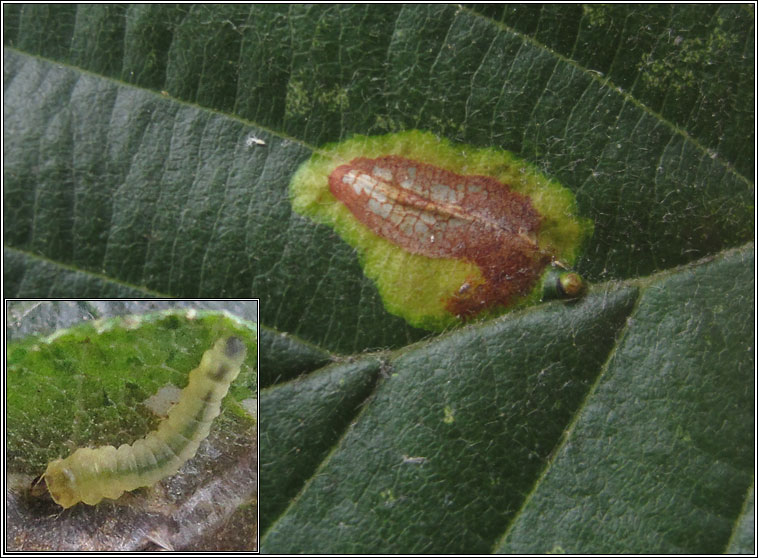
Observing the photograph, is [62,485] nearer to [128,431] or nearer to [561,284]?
[128,431]

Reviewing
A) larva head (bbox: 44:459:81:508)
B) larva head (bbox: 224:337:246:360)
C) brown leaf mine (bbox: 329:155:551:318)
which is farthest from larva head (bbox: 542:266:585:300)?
larva head (bbox: 44:459:81:508)

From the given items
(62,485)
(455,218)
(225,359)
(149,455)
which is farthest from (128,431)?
(455,218)

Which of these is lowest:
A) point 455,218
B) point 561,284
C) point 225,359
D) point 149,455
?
point 149,455

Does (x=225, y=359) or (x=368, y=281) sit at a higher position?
(x=368, y=281)

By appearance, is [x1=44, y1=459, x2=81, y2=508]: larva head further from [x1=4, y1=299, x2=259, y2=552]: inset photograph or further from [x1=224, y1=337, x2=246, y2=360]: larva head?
[x1=224, y1=337, x2=246, y2=360]: larva head

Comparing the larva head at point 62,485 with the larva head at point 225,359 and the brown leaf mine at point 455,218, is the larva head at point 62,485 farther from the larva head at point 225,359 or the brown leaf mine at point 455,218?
the brown leaf mine at point 455,218

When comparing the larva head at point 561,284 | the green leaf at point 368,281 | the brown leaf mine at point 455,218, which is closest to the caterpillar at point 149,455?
the green leaf at point 368,281
